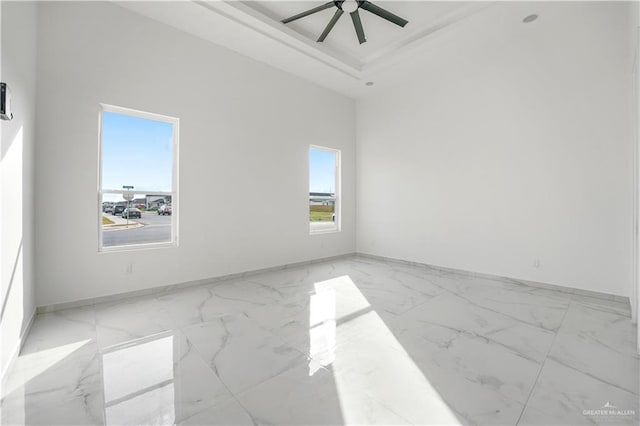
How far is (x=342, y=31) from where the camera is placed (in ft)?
13.2

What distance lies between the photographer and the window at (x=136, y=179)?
335cm

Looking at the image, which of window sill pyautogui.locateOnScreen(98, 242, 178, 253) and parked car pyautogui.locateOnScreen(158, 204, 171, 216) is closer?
window sill pyautogui.locateOnScreen(98, 242, 178, 253)

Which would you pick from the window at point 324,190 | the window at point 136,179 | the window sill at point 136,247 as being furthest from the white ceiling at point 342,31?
the window sill at point 136,247

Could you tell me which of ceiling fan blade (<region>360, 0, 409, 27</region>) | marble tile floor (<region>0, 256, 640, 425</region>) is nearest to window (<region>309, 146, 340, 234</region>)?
marble tile floor (<region>0, 256, 640, 425</region>)

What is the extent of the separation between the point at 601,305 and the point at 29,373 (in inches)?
207

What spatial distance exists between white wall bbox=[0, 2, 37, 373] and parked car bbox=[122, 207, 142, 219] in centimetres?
85

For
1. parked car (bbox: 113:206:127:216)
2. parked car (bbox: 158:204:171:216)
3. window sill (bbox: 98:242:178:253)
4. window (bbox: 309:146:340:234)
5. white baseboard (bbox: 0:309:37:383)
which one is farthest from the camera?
window (bbox: 309:146:340:234)

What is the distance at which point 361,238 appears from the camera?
240 inches

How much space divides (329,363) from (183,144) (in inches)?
130

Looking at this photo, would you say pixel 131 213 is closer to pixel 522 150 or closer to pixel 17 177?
pixel 17 177

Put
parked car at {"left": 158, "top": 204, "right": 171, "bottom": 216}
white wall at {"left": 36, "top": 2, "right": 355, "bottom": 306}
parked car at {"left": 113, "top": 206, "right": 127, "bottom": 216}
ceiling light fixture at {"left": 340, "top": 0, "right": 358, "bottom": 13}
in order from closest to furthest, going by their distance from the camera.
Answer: white wall at {"left": 36, "top": 2, "right": 355, "bottom": 306}
ceiling light fixture at {"left": 340, "top": 0, "right": 358, "bottom": 13}
parked car at {"left": 113, "top": 206, "right": 127, "bottom": 216}
parked car at {"left": 158, "top": 204, "right": 171, "bottom": 216}

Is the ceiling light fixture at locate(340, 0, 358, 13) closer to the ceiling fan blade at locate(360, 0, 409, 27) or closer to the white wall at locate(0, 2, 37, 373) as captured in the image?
the ceiling fan blade at locate(360, 0, 409, 27)

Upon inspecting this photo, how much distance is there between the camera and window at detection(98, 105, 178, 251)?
335cm

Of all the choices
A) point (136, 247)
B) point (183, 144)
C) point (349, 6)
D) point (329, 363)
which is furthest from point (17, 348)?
point (349, 6)
